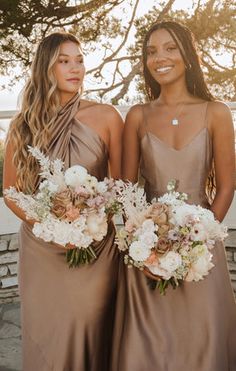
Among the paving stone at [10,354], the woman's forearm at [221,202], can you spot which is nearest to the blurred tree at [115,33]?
the paving stone at [10,354]

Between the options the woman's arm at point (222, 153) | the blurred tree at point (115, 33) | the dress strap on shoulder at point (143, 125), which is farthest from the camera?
the blurred tree at point (115, 33)

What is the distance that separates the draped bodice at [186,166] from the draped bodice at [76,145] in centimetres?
28

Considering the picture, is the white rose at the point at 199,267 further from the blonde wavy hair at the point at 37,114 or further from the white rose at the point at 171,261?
the blonde wavy hair at the point at 37,114

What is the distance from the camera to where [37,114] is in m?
3.04

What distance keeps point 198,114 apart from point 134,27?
3809mm

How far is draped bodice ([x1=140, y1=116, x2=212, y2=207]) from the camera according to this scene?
9.67 feet

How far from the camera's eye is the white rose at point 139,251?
2.41 m

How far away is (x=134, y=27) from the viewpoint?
6.54m

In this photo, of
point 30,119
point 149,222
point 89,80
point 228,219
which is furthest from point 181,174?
point 89,80

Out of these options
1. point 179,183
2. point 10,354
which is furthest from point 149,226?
point 10,354

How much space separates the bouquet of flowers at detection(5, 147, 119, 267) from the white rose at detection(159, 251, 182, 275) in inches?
13.1

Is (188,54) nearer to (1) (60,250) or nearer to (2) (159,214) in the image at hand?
(2) (159,214)

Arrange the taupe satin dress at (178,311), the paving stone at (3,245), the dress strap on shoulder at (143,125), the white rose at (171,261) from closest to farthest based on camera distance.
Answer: the white rose at (171,261), the taupe satin dress at (178,311), the dress strap on shoulder at (143,125), the paving stone at (3,245)

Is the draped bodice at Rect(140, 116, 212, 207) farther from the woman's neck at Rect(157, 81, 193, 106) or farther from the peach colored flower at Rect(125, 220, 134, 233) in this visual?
the peach colored flower at Rect(125, 220, 134, 233)
